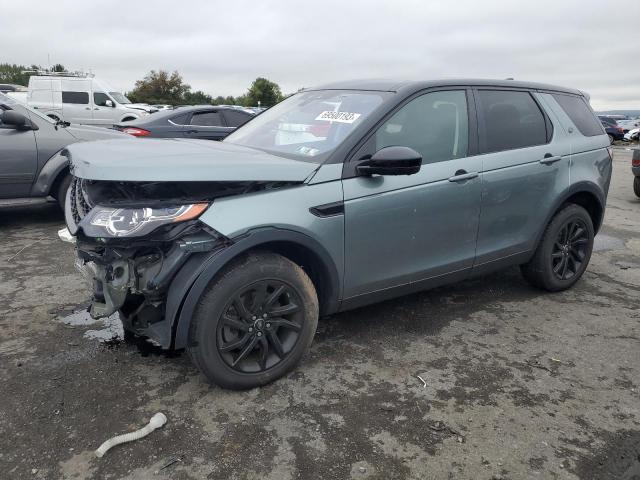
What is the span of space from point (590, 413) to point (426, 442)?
0.96 meters

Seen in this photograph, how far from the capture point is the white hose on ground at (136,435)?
2.41 meters

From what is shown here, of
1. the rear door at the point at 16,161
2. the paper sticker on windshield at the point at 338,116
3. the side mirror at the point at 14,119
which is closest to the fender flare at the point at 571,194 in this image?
the paper sticker on windshield at the point at 338,116

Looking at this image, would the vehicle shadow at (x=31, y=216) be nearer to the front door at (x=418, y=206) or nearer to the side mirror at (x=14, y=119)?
the side mirror at (x=14, y=119)

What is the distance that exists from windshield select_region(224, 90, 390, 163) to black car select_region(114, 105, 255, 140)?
4.83m

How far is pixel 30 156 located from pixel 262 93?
49.8 m

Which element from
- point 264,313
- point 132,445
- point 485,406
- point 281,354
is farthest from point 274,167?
point 485,406

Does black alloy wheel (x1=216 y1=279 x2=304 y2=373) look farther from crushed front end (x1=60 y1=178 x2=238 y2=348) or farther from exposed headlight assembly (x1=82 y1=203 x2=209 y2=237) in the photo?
exposed headlight assembly (x1=82 y1=203 x2=209 y2=237)

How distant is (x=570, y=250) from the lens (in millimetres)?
4531

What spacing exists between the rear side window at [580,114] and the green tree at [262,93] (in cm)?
4990

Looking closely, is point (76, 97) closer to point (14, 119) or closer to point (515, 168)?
point (14, 119)

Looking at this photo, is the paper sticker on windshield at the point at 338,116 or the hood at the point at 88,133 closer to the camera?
the paper sticker on windshield at the point at 338,116

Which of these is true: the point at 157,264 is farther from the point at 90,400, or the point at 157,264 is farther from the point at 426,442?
the point at 426,442

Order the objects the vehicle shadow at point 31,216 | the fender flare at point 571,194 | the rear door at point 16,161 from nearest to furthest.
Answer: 1. the fender flare at point 571,194
2. the rear door at point 16,161
3. the vehicle shadow at point 31,216

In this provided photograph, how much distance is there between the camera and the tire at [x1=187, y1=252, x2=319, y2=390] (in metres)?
2.68
